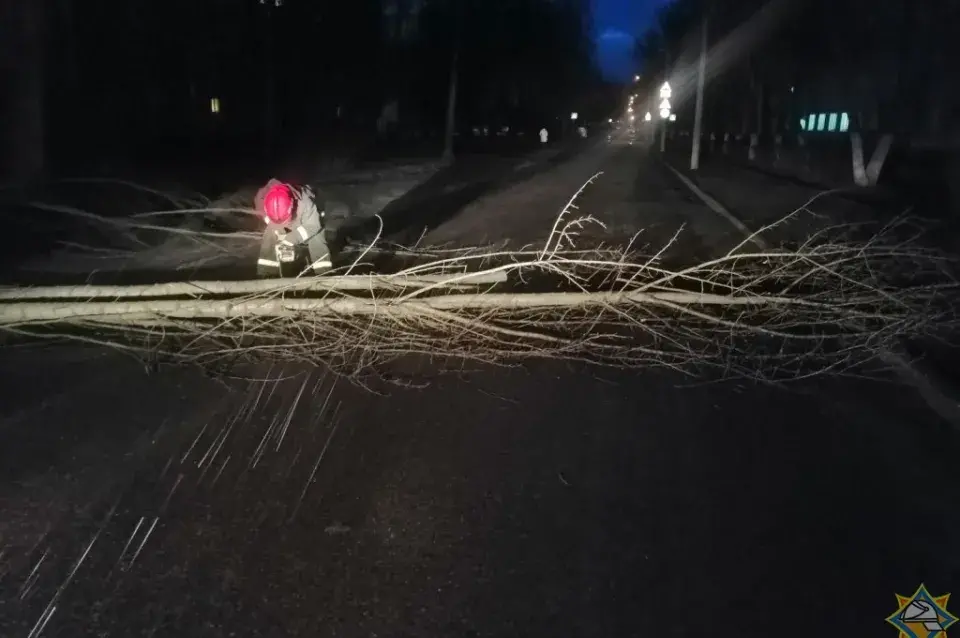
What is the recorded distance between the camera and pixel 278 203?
311 inches

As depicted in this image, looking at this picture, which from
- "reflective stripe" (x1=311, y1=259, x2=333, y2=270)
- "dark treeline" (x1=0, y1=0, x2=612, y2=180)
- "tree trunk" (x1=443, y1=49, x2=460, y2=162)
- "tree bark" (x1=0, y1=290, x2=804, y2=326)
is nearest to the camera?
"tree bark" (x1=0, y1=290, x2=804, y2=326)

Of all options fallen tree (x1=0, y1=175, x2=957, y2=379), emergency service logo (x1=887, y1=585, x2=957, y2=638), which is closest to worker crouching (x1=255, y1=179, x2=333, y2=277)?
fallen tree (x1=0, y1=175, x2=957, y2=379)

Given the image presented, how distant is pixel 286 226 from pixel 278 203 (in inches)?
9.5

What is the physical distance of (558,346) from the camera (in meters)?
6.89

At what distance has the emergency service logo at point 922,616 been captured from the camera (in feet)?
10.5

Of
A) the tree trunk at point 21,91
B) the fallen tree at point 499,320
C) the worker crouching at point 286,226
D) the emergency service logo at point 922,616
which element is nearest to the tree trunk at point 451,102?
the tree trunk at point 21,91

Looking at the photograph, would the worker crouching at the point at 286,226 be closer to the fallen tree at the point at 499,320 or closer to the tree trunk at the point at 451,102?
the fallen tree at the point at 499,320

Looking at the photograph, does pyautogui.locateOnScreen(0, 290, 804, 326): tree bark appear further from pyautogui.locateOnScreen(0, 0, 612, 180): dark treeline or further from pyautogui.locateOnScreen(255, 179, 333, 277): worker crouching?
pyautogui.locateOnScreen(0, 0, 612, 180): dark treeline

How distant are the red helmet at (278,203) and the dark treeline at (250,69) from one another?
10112 mm

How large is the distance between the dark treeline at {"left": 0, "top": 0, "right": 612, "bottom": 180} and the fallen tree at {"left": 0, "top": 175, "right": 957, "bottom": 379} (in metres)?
10.3

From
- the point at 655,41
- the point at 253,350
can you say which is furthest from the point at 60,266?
the point at 655,41

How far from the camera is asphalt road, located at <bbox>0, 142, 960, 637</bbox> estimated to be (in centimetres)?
327

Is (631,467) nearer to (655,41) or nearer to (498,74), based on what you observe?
(498,74)

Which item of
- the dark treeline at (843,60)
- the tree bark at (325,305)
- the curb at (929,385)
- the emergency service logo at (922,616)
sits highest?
the dark treeline at (843,60)
